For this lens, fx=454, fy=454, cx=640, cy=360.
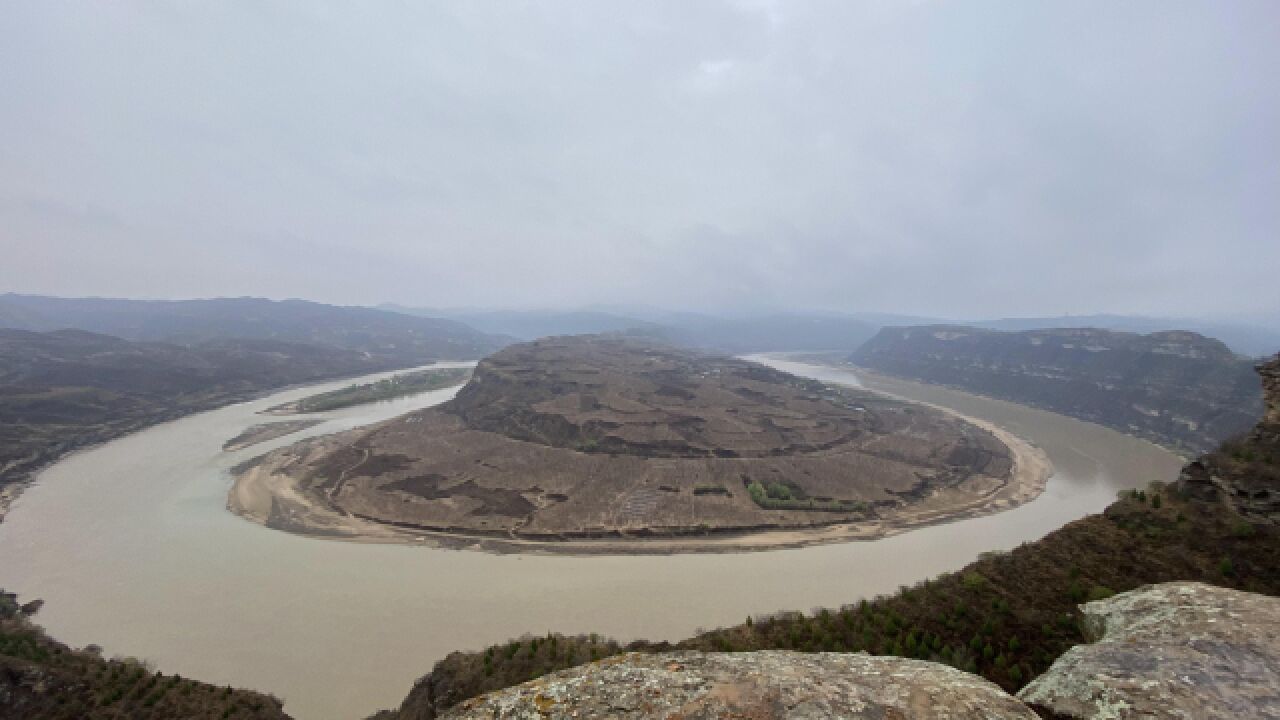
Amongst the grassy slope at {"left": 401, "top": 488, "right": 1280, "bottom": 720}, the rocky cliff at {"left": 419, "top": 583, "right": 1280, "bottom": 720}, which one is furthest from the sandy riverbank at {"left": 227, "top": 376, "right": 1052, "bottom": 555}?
the rocky cliff at {"left": 419, "top": 583, "right": 1280, "bottom": 720}

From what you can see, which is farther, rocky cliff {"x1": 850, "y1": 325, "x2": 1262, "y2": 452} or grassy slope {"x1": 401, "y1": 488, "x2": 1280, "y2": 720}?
rocky cliff {"x1": 850, "y1": 325, "x2": 1262, "y2": 452}

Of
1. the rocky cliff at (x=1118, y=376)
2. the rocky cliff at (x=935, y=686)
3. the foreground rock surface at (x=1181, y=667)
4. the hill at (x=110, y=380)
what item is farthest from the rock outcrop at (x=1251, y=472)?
the hill at (x=110, y=380)

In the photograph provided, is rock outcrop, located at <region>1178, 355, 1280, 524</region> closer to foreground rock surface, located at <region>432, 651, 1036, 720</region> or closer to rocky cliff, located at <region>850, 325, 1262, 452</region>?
foreground rock surface, located at <region>432, 651, 1036, 720</region>

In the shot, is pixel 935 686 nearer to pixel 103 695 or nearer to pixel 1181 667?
pixel 1181 667

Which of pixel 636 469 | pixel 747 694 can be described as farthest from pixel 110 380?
pixel 747 694

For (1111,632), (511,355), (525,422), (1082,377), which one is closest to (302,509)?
(525,422)

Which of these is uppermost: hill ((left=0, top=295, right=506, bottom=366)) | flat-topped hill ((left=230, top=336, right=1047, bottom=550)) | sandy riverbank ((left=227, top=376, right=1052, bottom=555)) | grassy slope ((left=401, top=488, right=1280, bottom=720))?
hill ((left=0, top=295, right=506, bottom=366))

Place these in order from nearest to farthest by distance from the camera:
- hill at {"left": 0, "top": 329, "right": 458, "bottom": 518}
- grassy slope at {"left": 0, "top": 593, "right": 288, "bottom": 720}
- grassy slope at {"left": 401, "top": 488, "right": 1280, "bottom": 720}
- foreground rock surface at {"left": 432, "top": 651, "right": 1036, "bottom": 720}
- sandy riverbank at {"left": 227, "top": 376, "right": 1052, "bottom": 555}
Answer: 1. foreground rock surface at {"left": 432, "top": 651, "right": 1036, "bottom": 720}
2. grassy slope at {"left": 401, "top": 488, "right": 1280, "bottom": 720}
3. grassy slope at {"left": 0, "top": 593, "right": 288, "bottom": 720}
4. sandy riverbank at {"left": 227, "top": 376, "right": 1052, "bottom": 555}
5. hill at {"left": 0, "top": 329, "right": 458, "bottom": 518}
